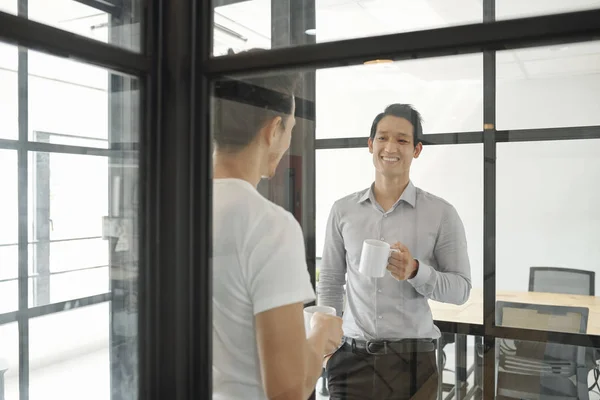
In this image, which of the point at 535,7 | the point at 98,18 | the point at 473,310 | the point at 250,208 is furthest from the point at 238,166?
the point at 535,7

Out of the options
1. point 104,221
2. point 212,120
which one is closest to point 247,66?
point 212,120

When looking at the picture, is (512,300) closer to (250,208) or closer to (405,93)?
(405,93)

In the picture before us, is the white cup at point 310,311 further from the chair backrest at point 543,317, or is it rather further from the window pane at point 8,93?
the window pane at point 8,93

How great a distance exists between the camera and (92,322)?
1767mm

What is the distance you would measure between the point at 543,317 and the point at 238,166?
3.16ft

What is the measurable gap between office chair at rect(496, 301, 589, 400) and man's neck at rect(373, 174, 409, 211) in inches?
14.8

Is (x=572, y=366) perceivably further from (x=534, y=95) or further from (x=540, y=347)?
(x=534, y=95)

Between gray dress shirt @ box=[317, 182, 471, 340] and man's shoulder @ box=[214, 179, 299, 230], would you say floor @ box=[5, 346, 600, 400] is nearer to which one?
gray dress shirt @ box=[317, 182, 471, 340]

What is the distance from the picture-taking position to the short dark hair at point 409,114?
148 cm

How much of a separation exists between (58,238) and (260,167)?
631mm

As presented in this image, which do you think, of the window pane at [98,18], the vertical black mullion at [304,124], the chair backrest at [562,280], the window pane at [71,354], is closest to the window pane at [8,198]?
the window pane at [71,354]

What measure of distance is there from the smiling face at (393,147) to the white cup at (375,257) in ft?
0.63

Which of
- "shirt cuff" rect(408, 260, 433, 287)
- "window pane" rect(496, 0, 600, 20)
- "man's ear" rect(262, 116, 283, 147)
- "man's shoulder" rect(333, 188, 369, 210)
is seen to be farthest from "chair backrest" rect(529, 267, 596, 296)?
"man's ear" rect(262, 116, 283, 147)

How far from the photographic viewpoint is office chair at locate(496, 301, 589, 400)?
4.36 feet
